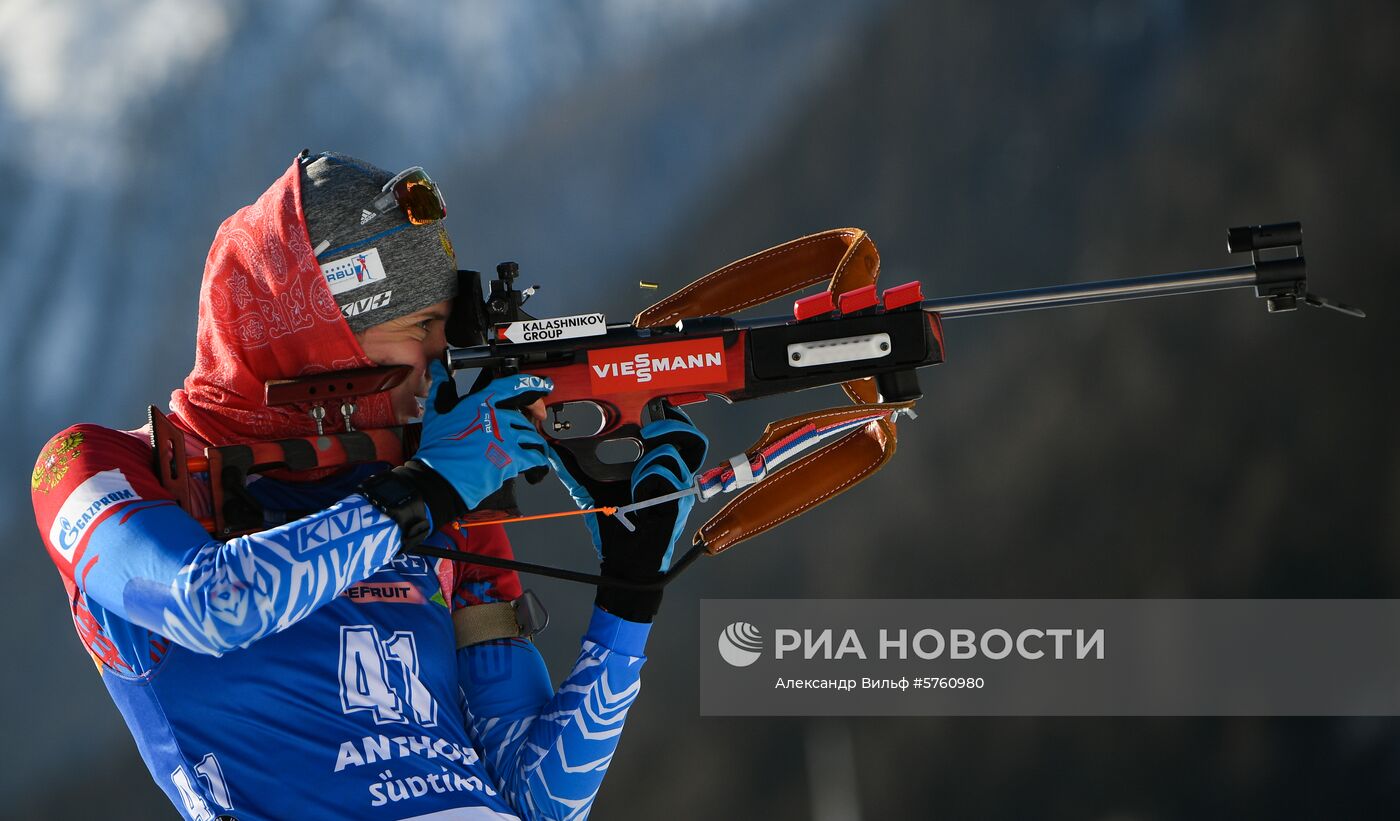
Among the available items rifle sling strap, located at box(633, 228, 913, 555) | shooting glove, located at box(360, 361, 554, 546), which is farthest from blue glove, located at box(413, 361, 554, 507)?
rifle sling strap, located at box(633, 228, 913, 555)

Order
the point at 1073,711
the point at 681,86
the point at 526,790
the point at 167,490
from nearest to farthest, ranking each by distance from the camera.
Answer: the point at 167,490 < the point at 526,790 < the point at 1073,711 < the point at 681,86

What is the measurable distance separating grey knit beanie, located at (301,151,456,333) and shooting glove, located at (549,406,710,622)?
0.24 metres

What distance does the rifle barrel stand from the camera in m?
1.32

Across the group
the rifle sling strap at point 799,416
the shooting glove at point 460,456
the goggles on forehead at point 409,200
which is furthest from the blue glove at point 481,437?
the rifle sling strap at point 799,416

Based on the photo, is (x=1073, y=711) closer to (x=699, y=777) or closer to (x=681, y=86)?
(x=699, y=777)

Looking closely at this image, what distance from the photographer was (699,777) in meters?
2.39

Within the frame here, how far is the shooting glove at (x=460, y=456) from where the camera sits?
1115 millimetres

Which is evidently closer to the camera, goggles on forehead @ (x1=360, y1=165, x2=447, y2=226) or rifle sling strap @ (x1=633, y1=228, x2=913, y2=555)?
goggles on forehead @ (x1=360, y1=165, x2=447, y2=226)

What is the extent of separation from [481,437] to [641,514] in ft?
0.74

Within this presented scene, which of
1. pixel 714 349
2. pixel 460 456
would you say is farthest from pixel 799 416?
pixel 460 456

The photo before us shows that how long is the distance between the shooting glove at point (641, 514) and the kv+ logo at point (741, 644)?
1.08m

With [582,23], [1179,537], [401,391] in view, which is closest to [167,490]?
A: [401,391]

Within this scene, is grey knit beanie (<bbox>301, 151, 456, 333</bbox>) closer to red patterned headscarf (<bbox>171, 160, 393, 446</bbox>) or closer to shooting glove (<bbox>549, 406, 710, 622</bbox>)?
red patterned headscarf (<bbox>171, 160, 393, 446</bbox>)

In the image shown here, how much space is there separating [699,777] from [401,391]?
1367mm
